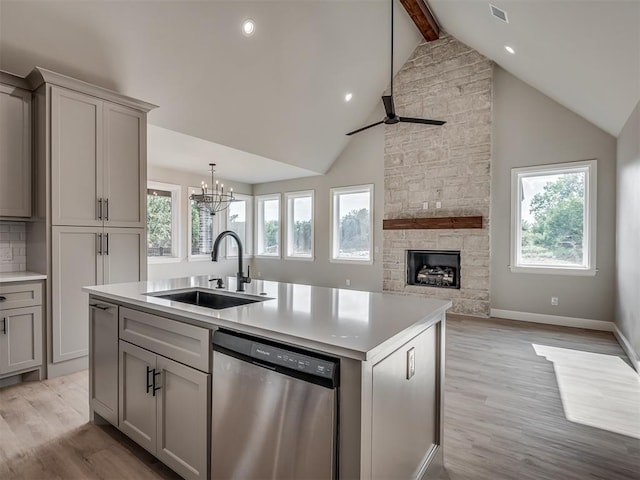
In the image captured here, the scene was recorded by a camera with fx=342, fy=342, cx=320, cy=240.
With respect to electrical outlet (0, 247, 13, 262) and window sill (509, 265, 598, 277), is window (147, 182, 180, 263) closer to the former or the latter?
electrical outlet (0, 247, 13, 262)

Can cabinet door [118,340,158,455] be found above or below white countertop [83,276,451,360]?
below

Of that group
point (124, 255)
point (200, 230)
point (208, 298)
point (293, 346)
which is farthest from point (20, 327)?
point (200, 230)

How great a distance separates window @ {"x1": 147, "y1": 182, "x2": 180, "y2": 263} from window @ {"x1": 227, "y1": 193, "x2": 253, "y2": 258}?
1.46 metres

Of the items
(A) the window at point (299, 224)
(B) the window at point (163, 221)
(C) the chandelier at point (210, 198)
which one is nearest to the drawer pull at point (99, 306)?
(C) the chandelier at point (210, 198)

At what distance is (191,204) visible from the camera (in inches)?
277

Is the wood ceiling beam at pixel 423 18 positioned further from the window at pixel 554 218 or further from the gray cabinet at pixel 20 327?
the gray cabinet at pixel 20 327

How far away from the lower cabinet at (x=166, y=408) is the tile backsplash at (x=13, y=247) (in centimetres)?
219

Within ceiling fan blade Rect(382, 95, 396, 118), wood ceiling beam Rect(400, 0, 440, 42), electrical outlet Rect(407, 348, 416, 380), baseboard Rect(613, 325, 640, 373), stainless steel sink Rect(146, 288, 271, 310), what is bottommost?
baseboard Rect(613, 325, 640, 373)

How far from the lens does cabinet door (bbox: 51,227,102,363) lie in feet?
9.89

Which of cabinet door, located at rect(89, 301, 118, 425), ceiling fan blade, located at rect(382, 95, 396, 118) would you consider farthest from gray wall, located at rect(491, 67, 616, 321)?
cabinet door, located at rect(89, 301, 118, 425)

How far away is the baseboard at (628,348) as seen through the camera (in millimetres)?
3237

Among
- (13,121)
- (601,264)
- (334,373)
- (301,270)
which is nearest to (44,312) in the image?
(13,121)

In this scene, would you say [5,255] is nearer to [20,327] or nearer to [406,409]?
[20,327]

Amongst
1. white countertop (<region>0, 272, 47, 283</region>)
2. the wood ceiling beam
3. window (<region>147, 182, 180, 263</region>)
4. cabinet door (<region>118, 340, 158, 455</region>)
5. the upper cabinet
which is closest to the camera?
cabinet door (<region>118, 340, 158, 455</region>)
